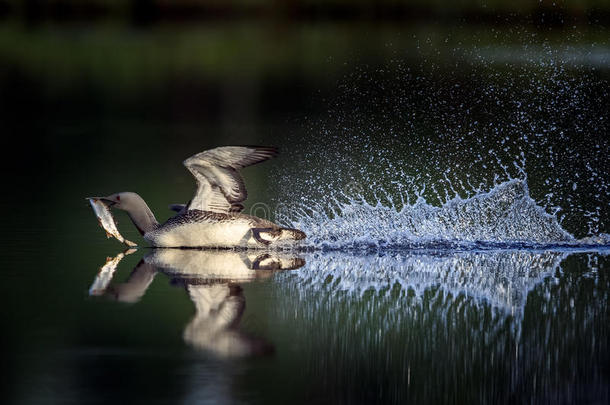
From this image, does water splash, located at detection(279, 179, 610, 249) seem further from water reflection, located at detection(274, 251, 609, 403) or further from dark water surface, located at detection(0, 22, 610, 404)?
water reflection, located at detection(274, 251, 609, 403)

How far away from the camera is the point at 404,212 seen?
14.0 m

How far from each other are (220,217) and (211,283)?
2.74 meters

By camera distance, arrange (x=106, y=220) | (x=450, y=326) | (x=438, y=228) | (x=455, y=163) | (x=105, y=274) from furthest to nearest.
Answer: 1. (x=455, y=163)
2. (x=438, y=228)
3. (x=106, y=220)
4. (x=105, y=274)
5. (x=450, y=326)

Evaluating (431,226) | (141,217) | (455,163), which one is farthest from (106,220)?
(455,163)

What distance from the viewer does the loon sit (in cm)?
1329

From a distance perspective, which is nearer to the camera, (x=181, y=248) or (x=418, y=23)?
(x=181, y=248)

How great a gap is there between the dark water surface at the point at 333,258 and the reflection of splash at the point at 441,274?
4cm

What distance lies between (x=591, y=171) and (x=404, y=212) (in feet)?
23.4

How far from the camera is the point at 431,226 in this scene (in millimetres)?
13828

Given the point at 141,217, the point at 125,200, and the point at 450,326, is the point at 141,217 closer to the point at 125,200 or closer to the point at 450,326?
the point at 125,200

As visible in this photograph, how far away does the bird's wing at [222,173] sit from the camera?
519 inches

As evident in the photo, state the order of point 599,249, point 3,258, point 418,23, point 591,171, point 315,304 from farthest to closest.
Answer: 1. point 418,23
2. point 591,171
3. point 599,249
4. point 3,258
5. point 315,304

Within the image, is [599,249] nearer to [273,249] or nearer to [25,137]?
[273,249]

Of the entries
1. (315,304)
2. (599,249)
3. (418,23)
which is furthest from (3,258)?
(418,23)
